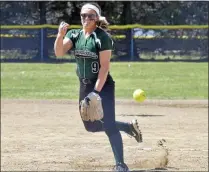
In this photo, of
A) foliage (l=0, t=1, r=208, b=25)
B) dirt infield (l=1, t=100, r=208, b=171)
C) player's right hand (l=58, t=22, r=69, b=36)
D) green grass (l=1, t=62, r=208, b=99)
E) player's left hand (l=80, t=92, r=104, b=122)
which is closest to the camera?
player's right hand (l=58, t=22, r=69, b=36)

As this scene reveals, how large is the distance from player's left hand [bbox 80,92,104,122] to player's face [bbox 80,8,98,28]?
679 mm

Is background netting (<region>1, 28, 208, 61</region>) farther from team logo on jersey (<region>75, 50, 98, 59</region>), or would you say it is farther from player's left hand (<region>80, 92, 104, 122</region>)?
team logo on jersey (<region>75, 50, 98, 59</region>)

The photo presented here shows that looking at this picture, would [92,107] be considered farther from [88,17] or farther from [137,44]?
[137,44]

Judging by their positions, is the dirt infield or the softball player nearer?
the softball player

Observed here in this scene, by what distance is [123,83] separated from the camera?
21.5 metres

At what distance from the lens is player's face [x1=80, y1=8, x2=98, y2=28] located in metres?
6.32

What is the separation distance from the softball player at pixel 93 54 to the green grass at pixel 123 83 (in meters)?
10.1

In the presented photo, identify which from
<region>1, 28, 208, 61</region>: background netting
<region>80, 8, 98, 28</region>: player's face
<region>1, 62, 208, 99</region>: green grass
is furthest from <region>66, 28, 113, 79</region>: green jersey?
<region>1, 28, 208, 61</region>: background netting

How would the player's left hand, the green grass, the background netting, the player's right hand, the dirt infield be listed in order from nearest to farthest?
1. the player's right hand
2. the player's left hand
3. the dirt infield
4. the green grass
5. the background netting

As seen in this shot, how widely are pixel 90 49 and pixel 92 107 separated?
561mm

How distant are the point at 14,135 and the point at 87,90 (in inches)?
159

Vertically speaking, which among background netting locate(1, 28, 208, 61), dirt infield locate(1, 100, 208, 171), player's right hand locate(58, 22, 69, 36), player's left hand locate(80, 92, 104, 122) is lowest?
background netting locate(1, 28, 208, 61)

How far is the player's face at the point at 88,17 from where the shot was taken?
6.32 metres

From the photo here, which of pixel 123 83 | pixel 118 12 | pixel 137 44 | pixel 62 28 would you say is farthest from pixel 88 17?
pixel 118 12
